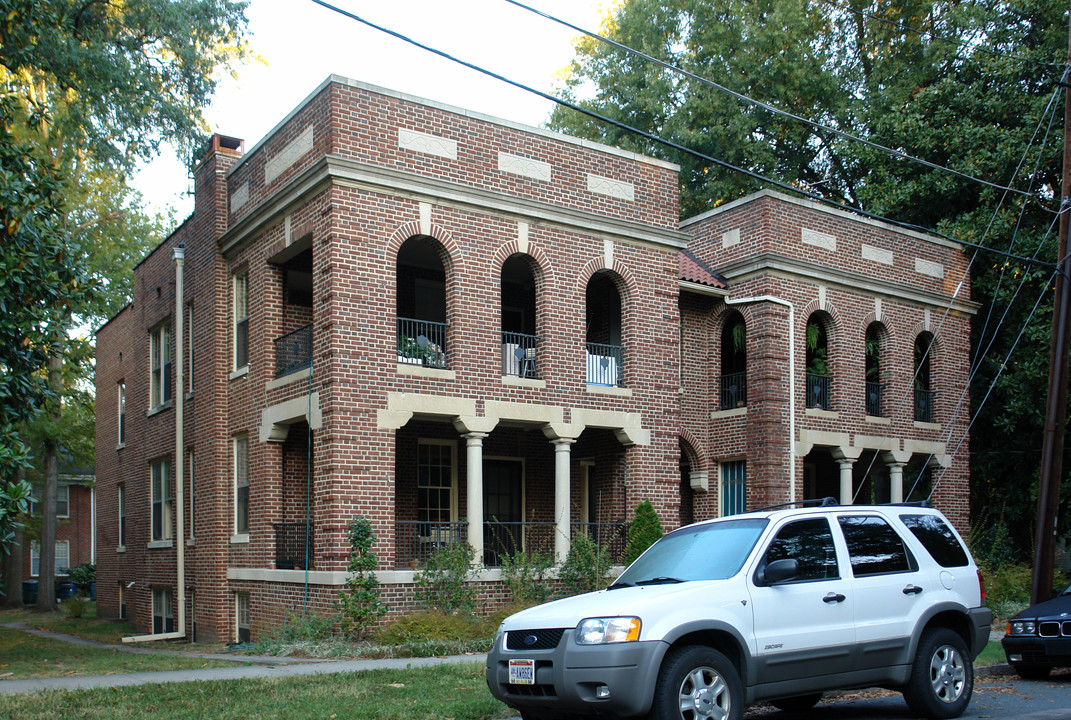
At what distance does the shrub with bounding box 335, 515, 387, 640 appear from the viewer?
1495 centimetres

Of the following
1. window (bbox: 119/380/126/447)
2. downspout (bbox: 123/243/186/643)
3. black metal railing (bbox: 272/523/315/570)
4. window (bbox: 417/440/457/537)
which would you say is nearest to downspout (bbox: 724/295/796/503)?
window (bbox: 417/440/457/537)

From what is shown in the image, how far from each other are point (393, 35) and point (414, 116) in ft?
18.0

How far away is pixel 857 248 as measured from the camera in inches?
919

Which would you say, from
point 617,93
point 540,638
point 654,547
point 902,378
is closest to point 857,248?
point 902,378

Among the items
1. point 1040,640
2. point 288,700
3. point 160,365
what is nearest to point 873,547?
point 1040,640

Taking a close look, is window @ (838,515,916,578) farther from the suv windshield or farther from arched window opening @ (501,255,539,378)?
arched window opening @ (501,255,539,378)

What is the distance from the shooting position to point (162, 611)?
872 inches

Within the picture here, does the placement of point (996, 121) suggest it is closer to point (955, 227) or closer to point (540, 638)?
point (955, 227)

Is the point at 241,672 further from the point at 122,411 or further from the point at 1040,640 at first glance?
the point at 122,411

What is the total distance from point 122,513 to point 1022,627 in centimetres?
2183

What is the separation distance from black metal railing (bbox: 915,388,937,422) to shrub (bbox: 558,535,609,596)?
1051 cm

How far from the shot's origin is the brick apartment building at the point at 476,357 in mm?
16250

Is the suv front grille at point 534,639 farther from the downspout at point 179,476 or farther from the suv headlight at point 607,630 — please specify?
the downspout at point 179,476

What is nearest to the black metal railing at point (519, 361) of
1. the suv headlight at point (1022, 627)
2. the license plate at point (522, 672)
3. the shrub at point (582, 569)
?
the shrub at point (582, 569)
